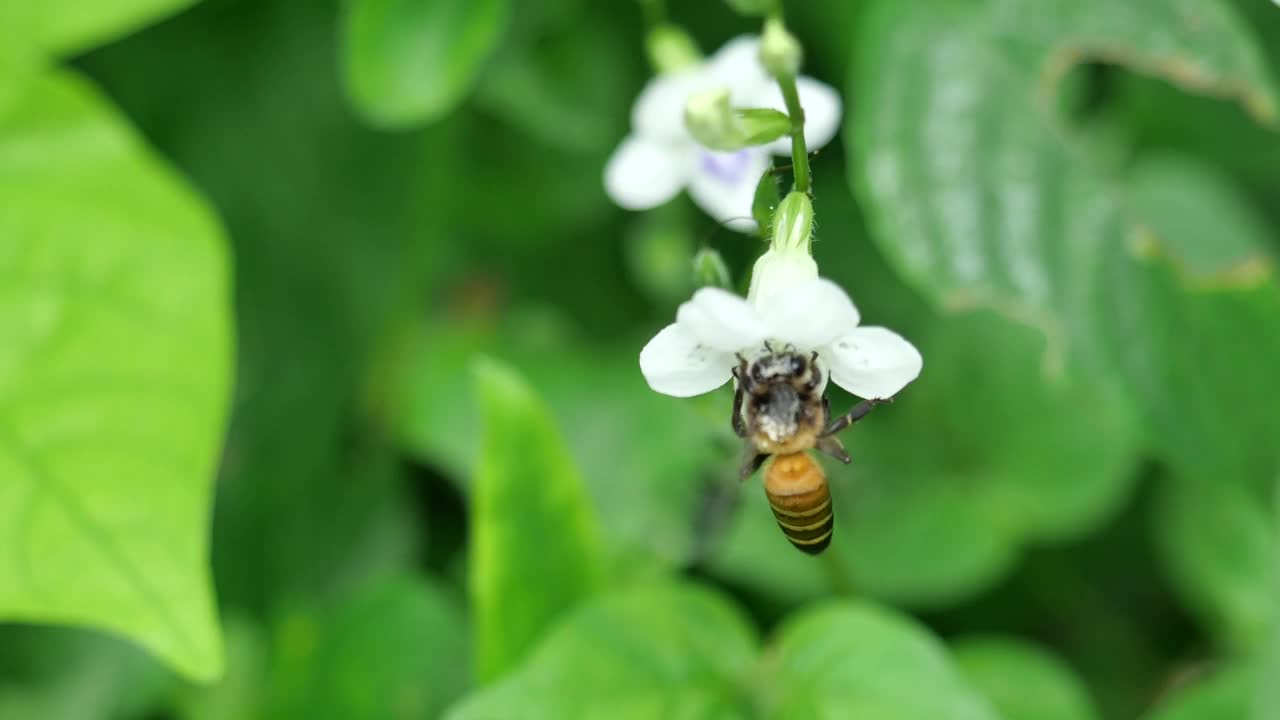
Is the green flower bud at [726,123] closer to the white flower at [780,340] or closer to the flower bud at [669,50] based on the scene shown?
the white flower at [780,340]

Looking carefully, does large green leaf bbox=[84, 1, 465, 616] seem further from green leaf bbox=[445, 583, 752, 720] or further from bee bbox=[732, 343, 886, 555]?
bee bbox=[732, 343, 886, 555]

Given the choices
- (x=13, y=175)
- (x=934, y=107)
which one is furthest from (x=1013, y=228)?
(x=13, y=175)

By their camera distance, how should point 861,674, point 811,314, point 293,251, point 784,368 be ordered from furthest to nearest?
point 293,251 < point 861,674 < point 784,368 < point 811,314

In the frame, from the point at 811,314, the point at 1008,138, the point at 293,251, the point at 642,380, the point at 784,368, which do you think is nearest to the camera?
the point at 811,314

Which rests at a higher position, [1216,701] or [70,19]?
[70,19]

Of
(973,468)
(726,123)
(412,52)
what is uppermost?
(726,123)

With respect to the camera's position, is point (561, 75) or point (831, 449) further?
point (561, 75)

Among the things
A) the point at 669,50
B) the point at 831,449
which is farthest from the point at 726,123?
the point at 669,50

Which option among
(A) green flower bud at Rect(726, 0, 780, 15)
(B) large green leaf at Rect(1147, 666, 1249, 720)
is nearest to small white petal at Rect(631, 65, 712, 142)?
(A) green flower bud at Rect(726, 0, 780, 15)

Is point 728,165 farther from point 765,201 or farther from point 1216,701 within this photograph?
point 1216,701
